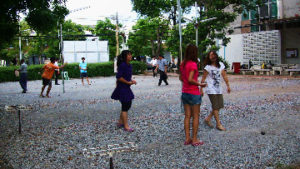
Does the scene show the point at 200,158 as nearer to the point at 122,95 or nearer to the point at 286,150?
the point at 286,150

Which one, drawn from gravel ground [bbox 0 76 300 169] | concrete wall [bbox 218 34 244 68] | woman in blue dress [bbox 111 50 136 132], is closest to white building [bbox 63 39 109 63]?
concrete wall [bbox 218 34 244 68]

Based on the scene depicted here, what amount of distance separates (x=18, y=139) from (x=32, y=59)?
3273 inches

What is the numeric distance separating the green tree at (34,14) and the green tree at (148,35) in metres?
30.7

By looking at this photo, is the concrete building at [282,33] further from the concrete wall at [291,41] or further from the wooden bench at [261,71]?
the wooden bench at [261,71]

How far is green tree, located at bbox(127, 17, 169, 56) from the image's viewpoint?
42.4 m

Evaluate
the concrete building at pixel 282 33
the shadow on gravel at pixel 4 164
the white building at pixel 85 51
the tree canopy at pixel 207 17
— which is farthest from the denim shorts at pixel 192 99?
the white building at pixel 85 51

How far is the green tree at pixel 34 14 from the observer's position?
905cm

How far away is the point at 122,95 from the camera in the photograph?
23.5ft

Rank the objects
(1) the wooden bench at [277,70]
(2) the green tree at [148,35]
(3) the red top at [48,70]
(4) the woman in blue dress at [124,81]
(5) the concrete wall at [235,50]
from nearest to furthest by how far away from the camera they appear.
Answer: (4) the woman in blue dress at [124,81] < (3) the red top at [48,70] < (1) the wooden bench at [277,70] < (5) the concrete wall at [235,50] < (2) the green tree at [148,35]

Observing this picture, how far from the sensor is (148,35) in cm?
4750

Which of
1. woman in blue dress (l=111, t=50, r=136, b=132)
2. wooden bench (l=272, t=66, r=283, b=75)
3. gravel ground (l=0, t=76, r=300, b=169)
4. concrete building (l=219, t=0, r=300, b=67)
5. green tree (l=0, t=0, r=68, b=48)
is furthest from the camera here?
concrete building (l=219, t=0, r=300, b=67)

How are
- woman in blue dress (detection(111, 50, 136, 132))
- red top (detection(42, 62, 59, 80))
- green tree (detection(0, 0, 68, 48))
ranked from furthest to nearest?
red top (detection(42, 62, 59, 80)) → green tree (detection(0, 0, 68, 48)) → woman in blue dress (detection(111, 50, 136, 132))

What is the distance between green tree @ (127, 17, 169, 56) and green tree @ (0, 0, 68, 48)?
3067 centimetres

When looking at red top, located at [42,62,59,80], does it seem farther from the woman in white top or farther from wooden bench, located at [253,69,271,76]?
wooden bench, located at [253,69,271,76]
